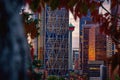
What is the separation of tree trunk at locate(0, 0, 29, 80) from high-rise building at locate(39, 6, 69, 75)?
172756 mm

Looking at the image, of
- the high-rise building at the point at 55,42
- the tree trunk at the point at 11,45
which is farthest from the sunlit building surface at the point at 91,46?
the tree trunk at the point at 11,45

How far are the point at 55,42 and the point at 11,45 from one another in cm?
18190

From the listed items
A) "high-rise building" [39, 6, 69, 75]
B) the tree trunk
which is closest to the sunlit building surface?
"high-rise building" [39, 6, 69, 75]

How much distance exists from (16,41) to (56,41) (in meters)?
183

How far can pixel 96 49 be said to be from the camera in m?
179

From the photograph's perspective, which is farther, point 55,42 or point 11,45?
point 55,42

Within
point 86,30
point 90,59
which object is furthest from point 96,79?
point 86,30

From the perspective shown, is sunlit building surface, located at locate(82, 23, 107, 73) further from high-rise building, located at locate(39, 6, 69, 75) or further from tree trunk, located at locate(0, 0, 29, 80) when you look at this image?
tree trunk, located at locate(0, 0, 29, 80)

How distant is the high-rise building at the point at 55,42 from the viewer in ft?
582

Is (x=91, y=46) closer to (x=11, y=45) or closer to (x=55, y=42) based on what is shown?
(x=55, y=42)

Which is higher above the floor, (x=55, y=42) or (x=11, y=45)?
(x=55, y=42)

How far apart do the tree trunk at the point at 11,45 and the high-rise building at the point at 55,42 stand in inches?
6801

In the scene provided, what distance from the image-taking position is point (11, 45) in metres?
0.99

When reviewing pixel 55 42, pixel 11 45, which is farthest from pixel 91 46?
pixel 11 45
